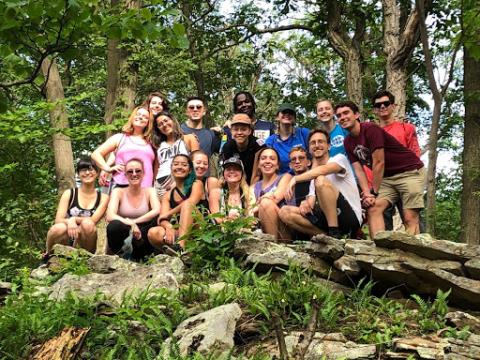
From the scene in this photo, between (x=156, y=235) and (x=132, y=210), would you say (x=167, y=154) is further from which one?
(x=156, y=235)

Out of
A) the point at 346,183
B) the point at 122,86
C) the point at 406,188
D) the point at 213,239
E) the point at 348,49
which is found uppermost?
the point at 348,49

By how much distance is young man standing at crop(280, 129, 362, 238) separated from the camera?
588 cm

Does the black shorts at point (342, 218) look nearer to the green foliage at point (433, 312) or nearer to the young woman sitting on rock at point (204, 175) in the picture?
the young woman sitting on rock at point (204, 175)

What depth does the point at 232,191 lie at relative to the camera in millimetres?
6539

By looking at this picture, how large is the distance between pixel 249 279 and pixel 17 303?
1978mm

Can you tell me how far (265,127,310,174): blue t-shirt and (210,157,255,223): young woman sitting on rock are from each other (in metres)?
0.53

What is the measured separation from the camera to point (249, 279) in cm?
498

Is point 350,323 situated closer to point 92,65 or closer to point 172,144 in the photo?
point 172,144

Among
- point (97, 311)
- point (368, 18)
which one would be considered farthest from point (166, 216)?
point (368, 18)

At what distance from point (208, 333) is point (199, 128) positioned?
3.87 meters

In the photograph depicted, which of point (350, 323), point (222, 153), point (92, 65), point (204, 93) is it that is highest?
point (92, 65)

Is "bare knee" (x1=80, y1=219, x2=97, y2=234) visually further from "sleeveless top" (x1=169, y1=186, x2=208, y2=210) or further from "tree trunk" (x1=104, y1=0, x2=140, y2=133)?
"tree trunk" (x1=104, y1=0, x2=140, y2=133)

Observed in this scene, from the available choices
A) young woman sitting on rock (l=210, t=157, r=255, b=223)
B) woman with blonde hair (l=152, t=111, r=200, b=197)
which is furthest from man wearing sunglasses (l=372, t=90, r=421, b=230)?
woman with blonde hair (l=152, t=111, r=200, b=197)

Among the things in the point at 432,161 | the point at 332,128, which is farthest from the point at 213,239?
the point at 432,161
